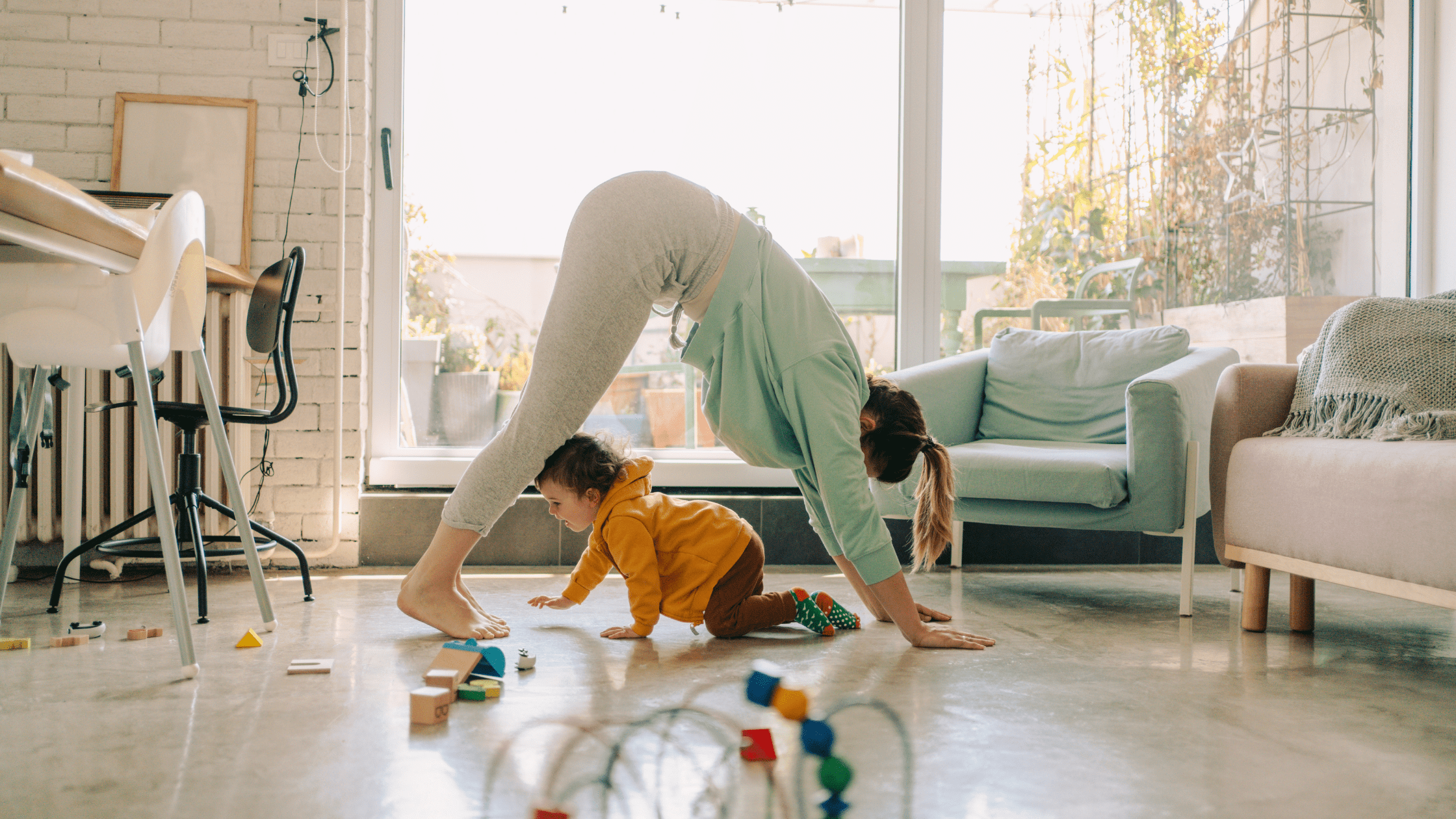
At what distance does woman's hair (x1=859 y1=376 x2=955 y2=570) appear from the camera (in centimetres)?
188

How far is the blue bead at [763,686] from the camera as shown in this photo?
0.79m

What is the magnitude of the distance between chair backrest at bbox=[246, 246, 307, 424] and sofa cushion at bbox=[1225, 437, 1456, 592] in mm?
2223

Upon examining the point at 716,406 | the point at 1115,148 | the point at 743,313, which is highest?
the point at 1115,148

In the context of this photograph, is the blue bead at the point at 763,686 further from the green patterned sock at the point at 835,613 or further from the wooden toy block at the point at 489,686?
the green patterned sock at the point at 835,613

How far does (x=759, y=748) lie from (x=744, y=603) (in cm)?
79

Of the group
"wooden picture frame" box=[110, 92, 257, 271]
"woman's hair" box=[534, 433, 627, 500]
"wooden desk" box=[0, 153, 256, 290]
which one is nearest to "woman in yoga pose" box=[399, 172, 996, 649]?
"woman's hair" box=[534, 433, 627, 500]

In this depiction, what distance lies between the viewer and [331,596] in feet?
7.79

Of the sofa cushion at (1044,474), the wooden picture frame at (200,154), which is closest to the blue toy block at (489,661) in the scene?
the sofa cushion at (1044,474)

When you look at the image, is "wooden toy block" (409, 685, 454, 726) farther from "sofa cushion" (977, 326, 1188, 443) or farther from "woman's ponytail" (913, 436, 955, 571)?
"sofa cushion" (977, 326, 1188, 443)

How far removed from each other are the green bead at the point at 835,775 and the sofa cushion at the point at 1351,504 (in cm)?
122

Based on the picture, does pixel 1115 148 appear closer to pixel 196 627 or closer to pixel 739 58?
pixel 739 58

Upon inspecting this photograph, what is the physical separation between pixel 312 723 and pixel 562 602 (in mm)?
669

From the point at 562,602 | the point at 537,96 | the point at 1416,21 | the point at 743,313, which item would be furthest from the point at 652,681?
the point at 1416,21

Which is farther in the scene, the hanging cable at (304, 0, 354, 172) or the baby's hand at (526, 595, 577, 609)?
the hanging cable at (304, 0, 354, 172)
